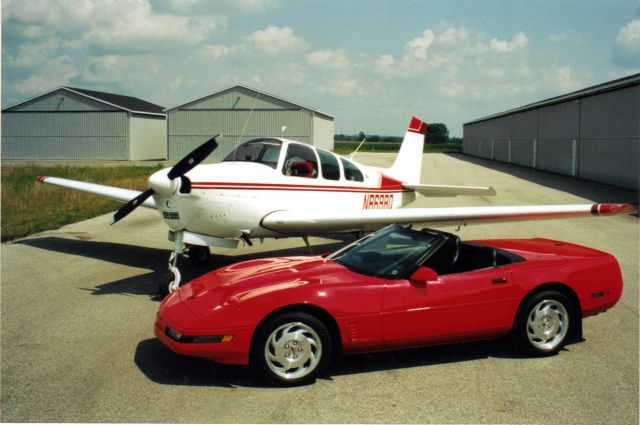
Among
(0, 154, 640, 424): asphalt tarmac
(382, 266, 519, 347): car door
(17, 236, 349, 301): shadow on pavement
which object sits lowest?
(0, 154, 640, 424): asphalt tarmac

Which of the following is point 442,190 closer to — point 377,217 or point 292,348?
point 377,217

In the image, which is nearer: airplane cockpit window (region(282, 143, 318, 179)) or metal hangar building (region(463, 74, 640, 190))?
airplane cockpit window (region(282, 143, 318, 179))

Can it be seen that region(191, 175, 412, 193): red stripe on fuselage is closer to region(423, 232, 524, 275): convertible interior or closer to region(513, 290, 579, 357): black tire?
region(423, 232, 524, 275): convertible interior

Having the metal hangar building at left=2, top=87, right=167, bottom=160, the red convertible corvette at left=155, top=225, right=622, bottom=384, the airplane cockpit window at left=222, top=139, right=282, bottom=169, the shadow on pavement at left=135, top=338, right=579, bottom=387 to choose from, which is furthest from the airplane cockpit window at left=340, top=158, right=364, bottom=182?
the metal hangar building at left=2, top=87, right=167, bottom=160

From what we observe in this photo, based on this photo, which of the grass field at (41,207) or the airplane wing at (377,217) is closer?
the airplane wing at (377,217)

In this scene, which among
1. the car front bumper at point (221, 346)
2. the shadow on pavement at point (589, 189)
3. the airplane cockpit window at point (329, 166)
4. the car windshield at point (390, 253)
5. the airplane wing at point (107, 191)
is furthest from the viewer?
the shadow on pavement at point (589, 189)

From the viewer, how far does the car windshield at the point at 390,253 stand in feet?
17.6

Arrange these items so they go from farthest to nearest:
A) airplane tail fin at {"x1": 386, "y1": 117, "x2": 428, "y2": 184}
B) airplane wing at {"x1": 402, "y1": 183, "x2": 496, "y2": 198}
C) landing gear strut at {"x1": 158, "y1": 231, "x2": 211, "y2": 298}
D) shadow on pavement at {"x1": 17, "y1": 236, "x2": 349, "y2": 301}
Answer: airplane tail fin at {"x1": 386, "y1": 117, "x2": 428, "y2": 184} < airplane wing at {"x1": 402, "y1": 183, "x2": 496, "y2": 198} < shadow on pavement at {"x1": 17, "y1": 236, "x2": 349, "y2": 301} < landing gear strut at {"x1": 158, "y1": 231, "x2": 211, "y2": 298}

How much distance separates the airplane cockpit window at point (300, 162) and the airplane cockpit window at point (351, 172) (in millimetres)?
879

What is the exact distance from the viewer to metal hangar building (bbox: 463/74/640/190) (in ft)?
78.1

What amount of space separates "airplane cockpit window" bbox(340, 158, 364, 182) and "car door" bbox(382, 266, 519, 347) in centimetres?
509

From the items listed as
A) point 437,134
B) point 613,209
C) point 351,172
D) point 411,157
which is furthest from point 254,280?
point 437,134

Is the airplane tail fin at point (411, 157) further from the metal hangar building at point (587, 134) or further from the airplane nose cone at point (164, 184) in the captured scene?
the metal hangar building at point (587, 134)

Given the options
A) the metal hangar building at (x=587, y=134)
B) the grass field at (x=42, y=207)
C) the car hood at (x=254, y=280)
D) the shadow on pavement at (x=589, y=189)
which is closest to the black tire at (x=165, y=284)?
the car hood at (x=254, y=280)
